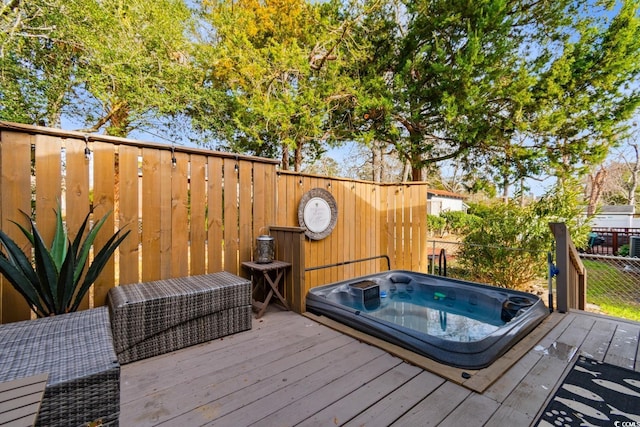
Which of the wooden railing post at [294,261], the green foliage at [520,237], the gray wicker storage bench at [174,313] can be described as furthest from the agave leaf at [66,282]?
the green foliage at [520,237]

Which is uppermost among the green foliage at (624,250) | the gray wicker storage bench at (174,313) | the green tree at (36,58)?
the green tree at (36,58)

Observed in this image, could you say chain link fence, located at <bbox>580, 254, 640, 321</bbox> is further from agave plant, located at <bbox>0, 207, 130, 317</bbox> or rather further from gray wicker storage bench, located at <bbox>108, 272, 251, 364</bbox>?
agave plant, located at <bbox>0, 207, 130, 317</bbox>

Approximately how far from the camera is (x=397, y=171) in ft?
43.4

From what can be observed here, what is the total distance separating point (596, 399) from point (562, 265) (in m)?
1.57

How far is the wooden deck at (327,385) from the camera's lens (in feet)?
4.40

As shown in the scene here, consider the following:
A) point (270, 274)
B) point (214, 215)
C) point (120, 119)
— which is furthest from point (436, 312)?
point (120, 119)

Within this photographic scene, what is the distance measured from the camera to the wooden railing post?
9.07 feet

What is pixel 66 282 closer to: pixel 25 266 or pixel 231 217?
pixel 25 266

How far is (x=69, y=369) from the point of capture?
1026mm

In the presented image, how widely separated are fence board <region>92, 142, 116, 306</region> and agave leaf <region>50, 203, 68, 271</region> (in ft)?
0.94

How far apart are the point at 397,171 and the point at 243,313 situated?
1207 centimetres

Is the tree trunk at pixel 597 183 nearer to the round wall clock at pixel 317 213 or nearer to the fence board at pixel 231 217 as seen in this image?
the round wall clock at pixel 317 213

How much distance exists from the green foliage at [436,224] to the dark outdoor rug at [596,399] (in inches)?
418

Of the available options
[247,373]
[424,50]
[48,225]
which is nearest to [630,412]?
[247,373]
